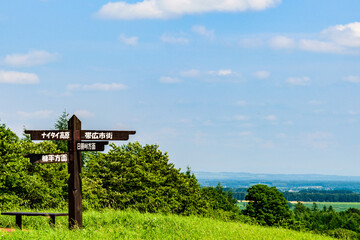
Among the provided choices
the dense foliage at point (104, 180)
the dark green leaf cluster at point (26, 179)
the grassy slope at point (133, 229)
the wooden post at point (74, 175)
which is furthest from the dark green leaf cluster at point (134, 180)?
the wooden post at point (74, 175)

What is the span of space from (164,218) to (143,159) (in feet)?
69.7

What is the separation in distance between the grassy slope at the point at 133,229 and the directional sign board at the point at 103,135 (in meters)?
3.07

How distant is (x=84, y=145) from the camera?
15617 millimetres

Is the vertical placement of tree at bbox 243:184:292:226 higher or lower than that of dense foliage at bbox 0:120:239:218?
Answer: lower

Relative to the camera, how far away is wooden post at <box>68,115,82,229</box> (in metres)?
15.5

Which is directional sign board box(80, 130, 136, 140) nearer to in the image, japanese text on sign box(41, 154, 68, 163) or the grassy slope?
japanese text on sign box(41, 154, 68, 163)

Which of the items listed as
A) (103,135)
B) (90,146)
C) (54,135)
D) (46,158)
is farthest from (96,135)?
(46,158)

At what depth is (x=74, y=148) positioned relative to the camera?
610 inches

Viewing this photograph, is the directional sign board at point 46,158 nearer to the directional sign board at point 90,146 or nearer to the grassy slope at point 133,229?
the directional sign board at point 90,146

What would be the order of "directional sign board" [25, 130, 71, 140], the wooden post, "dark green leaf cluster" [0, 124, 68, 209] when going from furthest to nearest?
"dark green leaf cluster" [0, 124, 68, 209] → the wooden post → "directional sign board" [25, 130, 71, 140]

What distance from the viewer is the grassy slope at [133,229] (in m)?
13.8

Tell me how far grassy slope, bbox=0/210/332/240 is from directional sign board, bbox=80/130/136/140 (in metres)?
3.07

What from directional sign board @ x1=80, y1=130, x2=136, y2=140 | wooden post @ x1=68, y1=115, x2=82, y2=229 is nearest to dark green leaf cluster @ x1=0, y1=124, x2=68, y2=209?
wooden post @ x1=68, y1=115, x2=82, y2=229

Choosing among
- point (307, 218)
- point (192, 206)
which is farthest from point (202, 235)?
point (307, 218)
